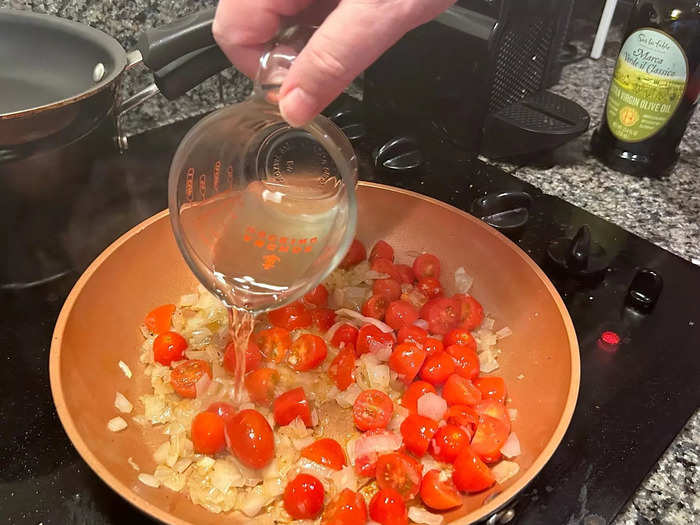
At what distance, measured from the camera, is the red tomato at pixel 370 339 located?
1019mm

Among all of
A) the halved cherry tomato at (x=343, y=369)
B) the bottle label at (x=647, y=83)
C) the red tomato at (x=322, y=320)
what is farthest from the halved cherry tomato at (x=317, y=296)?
the bottle label at (x=647, y=83)

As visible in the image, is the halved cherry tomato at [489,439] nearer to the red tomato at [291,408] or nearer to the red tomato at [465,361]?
the red tomato at [465,361]

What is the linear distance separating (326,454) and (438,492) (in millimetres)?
160

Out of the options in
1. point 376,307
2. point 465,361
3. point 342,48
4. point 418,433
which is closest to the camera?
point 342,48

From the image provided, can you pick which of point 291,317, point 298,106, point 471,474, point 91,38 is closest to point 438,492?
point 471,474

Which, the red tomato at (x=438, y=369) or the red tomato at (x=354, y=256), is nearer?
the red tomato at (x=438, y=369)

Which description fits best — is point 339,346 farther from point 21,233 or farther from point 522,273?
point 21,233

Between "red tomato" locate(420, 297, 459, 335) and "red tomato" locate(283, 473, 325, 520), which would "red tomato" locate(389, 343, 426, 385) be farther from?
"red tomato" locate(283, 473, 325, 520)

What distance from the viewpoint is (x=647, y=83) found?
1.33 metres

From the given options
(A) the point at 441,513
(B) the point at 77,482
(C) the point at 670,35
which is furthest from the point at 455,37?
(B) the point at 77,482

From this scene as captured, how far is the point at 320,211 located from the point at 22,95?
0.65 metres

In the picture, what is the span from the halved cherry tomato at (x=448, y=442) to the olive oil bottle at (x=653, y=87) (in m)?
0.88

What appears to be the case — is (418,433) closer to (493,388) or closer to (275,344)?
(493,388)

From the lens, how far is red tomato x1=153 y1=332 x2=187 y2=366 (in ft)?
3.23
